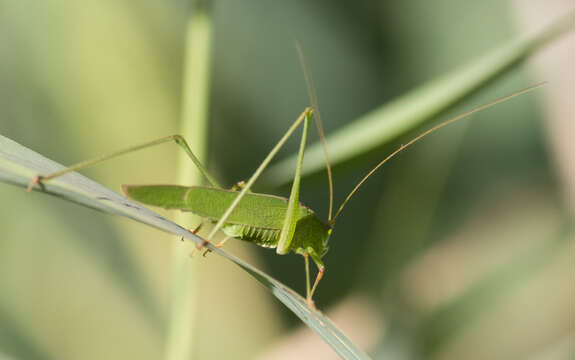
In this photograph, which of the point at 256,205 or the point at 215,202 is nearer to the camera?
the point at 215,202

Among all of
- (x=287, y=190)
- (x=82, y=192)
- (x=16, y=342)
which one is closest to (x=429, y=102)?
(x=287, y=190)

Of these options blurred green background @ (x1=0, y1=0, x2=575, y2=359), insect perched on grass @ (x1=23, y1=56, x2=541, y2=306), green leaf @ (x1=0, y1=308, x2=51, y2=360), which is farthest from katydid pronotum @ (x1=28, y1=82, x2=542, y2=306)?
green leaf @ (x1=0, y1=308, x2=51, y2=360)

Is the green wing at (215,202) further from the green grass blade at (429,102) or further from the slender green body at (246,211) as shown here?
the green grass blade at (429,102)

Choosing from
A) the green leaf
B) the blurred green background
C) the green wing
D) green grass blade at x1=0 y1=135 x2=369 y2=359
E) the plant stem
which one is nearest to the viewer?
green grass blade at x1=0 y1=135 x2=369 y2=359

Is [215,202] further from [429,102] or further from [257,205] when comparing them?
[429,102]

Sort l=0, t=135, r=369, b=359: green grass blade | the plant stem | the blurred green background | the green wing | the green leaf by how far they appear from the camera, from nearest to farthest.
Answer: l=0, t=135, r=369, b=359: green grass blade
the green wing
the plant stem
the green leaf
the blurred green background

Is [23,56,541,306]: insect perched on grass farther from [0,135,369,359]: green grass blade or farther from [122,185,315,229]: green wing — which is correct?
[0,135,369,359]: green grass blade

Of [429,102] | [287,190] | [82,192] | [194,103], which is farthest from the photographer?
[287,190]
